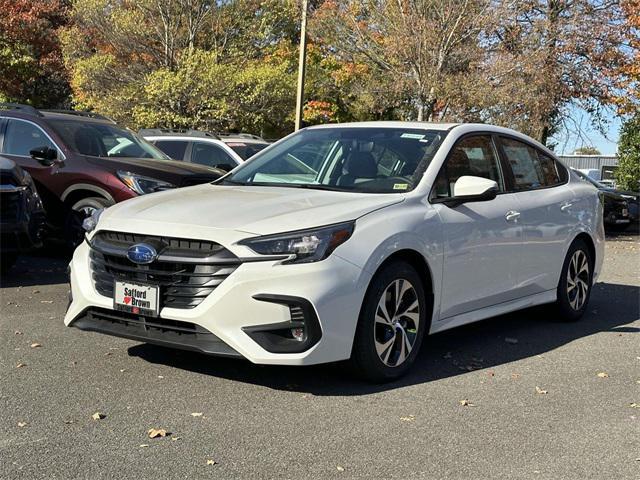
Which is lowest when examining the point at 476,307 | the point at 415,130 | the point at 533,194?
the point at 476,307

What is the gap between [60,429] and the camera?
13.4 feet

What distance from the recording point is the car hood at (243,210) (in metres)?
4.66

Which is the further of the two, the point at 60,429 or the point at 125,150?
the point at 125,150

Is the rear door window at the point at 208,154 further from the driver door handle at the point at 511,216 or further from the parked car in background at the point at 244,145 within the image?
the driver door handle at the point at 511,216

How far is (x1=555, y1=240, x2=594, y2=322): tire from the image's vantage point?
23.2 ft

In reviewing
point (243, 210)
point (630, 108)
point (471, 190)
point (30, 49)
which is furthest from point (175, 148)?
point (30, 49)

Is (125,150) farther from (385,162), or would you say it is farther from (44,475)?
(44,475)

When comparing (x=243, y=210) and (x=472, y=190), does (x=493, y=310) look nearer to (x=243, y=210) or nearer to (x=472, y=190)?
(x=472, y=190)

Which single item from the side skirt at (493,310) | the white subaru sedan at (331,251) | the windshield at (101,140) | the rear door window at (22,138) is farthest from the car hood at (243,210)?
the rear door window at (22,138)

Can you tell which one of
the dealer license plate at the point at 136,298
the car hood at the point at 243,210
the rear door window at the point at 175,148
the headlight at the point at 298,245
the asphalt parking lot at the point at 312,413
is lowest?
the asphalt parking lot at the point at 312,413

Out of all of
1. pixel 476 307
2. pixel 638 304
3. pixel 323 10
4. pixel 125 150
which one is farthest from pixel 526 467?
pixel 323 10

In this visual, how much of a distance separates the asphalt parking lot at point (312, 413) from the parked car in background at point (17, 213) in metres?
Result: 1.38

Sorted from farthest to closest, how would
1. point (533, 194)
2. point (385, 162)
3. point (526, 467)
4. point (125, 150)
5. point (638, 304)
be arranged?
point (125, 150), point (638, 304), point (533, 194), point (385, 162), point (526, 467)

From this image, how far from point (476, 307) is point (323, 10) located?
1756cm
